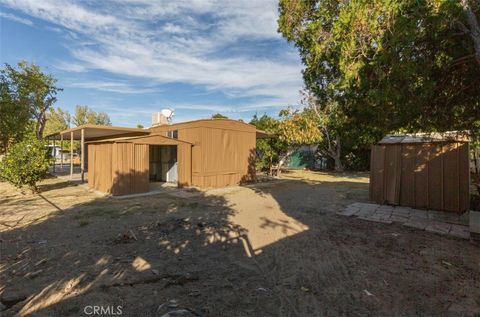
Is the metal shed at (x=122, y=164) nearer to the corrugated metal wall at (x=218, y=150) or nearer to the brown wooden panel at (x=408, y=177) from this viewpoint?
the corrugated metal wall at (x=218, y=150)

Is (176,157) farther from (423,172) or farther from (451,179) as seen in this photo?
(451,179)

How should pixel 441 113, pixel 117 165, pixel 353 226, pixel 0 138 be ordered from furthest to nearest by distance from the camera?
pixel 0 138 → pixel 117 165 → pixel 353 226 → pixel 441 113

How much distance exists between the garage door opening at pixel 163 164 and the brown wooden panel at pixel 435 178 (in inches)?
441

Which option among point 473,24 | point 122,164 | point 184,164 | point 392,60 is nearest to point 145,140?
point 122,164

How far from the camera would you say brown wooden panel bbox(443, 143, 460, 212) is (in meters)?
7.82

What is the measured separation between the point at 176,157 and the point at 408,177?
10.6m

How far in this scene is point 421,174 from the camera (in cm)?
845

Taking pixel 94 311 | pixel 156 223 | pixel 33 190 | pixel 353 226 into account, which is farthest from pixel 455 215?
pixel 33 190

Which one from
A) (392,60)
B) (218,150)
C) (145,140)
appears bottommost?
(218,150)

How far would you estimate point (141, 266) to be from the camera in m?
4.34

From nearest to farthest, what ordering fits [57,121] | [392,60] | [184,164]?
[392,60]
[184,164]
[57,121]

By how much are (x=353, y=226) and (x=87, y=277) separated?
5.92m

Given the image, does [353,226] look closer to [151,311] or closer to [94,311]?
[151,311]

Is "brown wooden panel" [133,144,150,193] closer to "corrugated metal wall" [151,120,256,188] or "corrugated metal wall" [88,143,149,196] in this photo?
"corrugated metal wall" [88,143,149,196]
